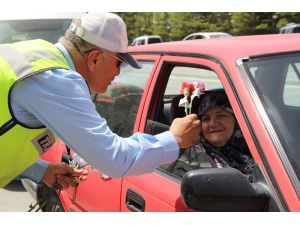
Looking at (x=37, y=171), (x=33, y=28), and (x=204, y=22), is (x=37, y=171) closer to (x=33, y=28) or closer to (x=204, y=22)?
(x=33, y=28)

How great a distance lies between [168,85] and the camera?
8.62ft

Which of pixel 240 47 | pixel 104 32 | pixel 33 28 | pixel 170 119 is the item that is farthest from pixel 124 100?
pixel 33 28

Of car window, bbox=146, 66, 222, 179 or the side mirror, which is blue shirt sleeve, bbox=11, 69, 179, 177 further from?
car window, bbox=146, 66, 222, 179

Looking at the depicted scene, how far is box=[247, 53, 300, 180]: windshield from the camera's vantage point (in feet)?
5.61

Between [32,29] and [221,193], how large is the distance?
6.86 m

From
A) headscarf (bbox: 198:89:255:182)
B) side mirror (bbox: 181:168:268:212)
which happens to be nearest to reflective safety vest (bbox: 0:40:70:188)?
side mirror (bbox: 181:168:268:212)

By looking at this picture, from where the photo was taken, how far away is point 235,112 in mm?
1855

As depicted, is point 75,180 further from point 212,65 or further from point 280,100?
point 280,100

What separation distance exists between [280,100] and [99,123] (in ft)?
2.65

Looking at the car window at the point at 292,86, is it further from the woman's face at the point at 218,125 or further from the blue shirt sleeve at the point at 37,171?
the blue shirt sleeve at the point at 37,171

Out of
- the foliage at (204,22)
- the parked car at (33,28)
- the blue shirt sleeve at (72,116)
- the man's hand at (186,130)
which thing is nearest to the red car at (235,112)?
the man's hand at (186,130)

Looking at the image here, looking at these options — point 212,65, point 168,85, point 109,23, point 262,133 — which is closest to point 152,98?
point 168,85

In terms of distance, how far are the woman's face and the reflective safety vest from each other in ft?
3.19

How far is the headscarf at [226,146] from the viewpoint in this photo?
2.39 metres
